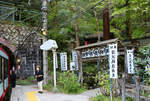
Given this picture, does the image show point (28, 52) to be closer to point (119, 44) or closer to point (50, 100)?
point (50, 100)

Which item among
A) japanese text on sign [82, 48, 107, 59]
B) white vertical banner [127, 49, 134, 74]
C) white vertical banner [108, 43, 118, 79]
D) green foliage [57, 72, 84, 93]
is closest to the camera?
white vertical banner [108, 43, 118, 79]

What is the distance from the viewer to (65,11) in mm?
14133

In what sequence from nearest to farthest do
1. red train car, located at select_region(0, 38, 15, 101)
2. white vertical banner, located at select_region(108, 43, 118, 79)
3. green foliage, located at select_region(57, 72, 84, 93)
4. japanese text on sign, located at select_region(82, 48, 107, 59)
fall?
white vertical banner, located at select_region(108, 43, 118, 79)
red train car, located at select_region(0, 38, 15, 101)
japanese text on sign, located at select_region(82, 48, 107, 59)
green foliage, located at select_region(57, 72, 84, 93)

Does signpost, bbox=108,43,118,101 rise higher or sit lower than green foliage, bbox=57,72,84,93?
higher

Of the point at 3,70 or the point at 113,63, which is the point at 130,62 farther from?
the point at 3,70

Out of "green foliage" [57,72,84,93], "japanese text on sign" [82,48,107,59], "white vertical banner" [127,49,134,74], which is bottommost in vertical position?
"green foliage" [57,72,84,93]

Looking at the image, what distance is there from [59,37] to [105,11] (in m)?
5.83

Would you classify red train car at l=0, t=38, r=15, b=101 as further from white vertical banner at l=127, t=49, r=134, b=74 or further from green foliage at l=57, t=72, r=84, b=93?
white vertical banner at l=127, t=49, r=134, b=74

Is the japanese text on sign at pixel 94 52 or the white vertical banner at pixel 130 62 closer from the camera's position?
the japanese text on sign at pixel 94 52

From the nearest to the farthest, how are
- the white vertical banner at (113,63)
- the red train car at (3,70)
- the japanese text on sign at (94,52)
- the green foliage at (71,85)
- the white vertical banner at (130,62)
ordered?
1. the white vertical banner at (113,63)
2. the red train car at (3,70)
3. the japanese text on sign at (94,52)
4. the white vertical banner at (130,62)
5. the green foliage at (71,85)

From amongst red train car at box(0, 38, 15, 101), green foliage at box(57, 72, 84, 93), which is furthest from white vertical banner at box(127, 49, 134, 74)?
red train car at box(0, 38, 15, 101)

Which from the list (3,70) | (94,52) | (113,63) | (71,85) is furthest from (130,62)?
(3,70)

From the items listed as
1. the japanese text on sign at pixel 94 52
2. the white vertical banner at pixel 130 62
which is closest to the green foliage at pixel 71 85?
the japanese text on sign at pixel 94 52

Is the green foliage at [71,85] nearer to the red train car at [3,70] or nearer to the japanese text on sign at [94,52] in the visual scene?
the japanese text on sign at [94,52]
